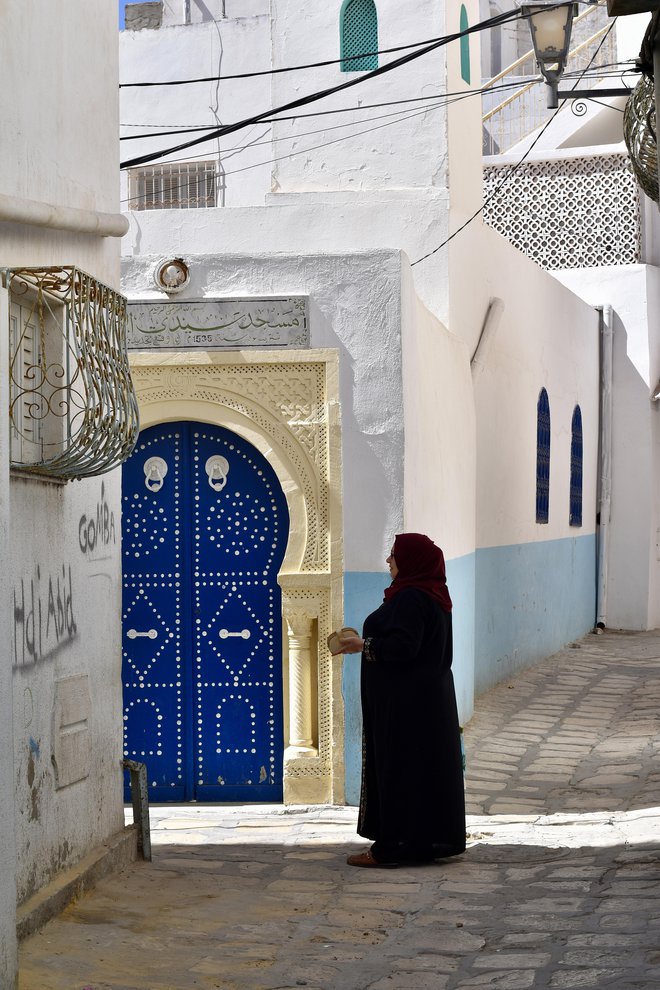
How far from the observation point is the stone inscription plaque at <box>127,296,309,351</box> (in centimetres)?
654

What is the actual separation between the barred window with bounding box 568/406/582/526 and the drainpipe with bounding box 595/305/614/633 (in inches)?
26.4

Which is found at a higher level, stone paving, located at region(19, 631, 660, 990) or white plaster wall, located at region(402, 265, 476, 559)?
white plaster wall, located at region(402, 265, 476, 559)

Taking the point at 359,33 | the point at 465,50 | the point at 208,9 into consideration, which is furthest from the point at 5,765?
the point at 208,9

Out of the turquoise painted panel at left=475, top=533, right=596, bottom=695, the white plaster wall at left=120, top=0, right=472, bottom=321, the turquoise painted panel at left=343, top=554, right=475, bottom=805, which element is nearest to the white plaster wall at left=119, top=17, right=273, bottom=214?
the white plaster wall at left=120, top=0, right=472, bottom=321

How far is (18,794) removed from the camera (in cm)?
402

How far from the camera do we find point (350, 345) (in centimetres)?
650

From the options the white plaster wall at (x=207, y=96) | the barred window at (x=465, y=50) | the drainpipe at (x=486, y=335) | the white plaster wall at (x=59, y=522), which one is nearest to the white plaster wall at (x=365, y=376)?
the white plaster wall at (x=59, y=522)

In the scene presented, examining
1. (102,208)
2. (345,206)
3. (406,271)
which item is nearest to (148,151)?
(345,206)

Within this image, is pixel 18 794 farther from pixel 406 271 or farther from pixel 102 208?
pixel 406 271

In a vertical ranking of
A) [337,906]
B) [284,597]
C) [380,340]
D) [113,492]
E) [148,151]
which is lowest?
[337,906]

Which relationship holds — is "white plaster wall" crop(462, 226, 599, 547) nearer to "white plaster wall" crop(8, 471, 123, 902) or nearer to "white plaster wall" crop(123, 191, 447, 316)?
"white plaster wall" crop(123, 191, 447, 316)

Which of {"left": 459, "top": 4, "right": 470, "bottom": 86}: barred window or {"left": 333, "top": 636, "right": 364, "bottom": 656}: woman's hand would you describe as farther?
{"left": 459, "top": 4, "right": 470, "bottom": 86}: barred window

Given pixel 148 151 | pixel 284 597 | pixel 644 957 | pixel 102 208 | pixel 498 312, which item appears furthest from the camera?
pixel 148 151

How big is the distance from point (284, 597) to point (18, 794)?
8.42 feet
